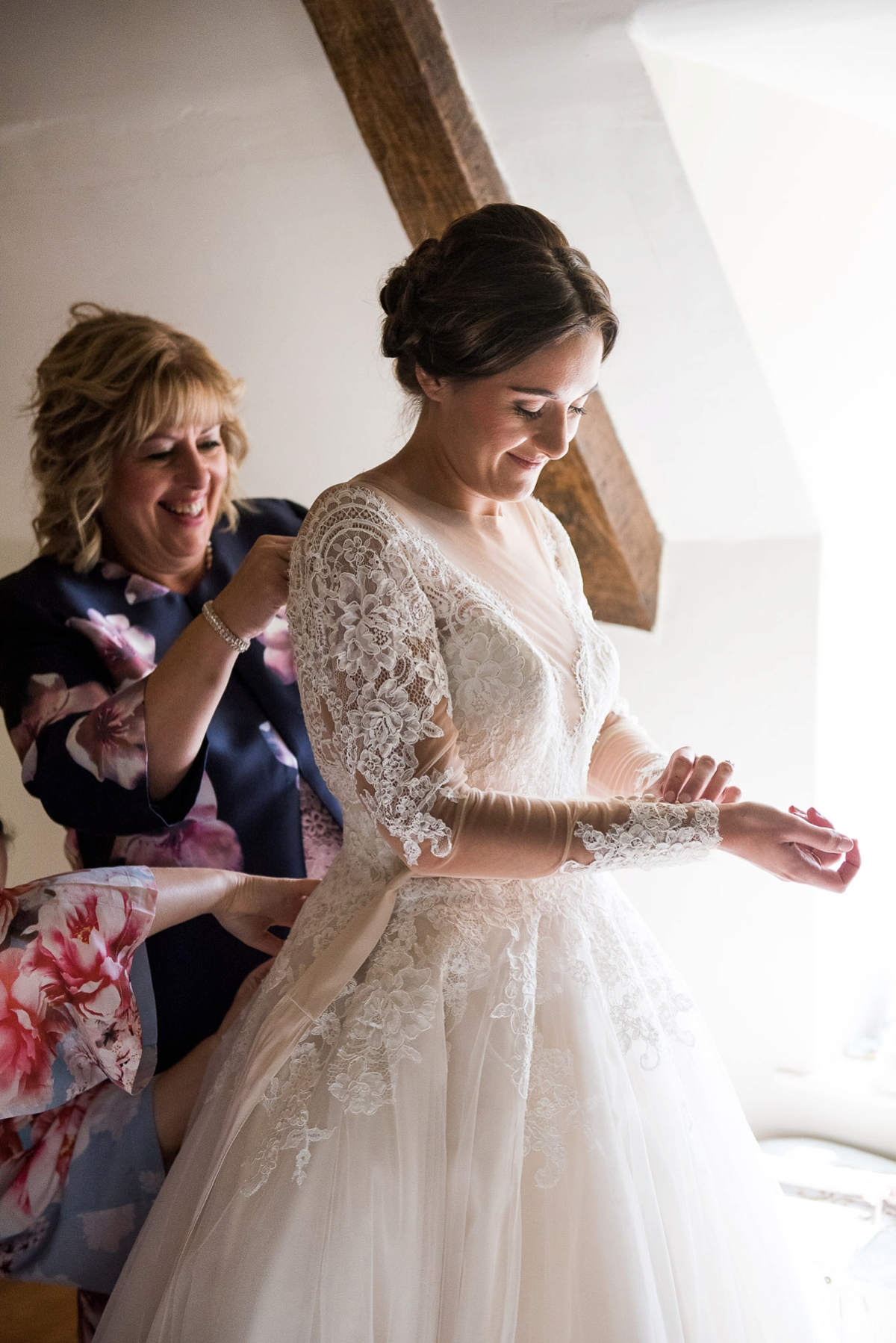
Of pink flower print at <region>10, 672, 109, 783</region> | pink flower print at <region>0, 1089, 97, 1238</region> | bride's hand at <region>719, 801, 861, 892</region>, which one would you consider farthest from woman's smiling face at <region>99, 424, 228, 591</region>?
bride's hand at <region>719, 801, 861, 892</region>

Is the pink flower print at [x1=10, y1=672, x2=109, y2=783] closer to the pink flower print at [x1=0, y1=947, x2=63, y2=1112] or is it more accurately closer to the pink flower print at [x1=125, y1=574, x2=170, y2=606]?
the pink flower print at [x1=125, y1=574, x2=170, y2=606]

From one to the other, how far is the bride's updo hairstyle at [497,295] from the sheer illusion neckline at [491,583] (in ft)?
0.52

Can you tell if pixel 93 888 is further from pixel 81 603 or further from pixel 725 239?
pixel 725 239

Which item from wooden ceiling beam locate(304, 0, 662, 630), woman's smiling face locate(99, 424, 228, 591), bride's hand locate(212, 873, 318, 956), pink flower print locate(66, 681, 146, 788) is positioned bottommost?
bride's hand locate(212, 873, 318, 956)

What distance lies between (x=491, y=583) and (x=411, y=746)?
295mm

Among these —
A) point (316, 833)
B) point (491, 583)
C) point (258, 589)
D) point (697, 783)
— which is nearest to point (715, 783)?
point (697, 783)

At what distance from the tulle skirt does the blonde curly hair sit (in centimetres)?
81

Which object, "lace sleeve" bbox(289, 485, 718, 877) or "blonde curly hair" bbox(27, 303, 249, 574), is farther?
"blonde curly hair" bbox(27, 303, 249, 574)

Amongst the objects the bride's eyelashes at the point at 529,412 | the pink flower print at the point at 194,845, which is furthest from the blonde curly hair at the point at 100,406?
the bride's eyelashes at the point at 529,412

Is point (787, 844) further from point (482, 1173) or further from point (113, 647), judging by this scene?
point (113, 647)

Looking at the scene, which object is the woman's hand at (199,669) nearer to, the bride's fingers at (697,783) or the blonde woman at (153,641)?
the blonde woman at (153,641)

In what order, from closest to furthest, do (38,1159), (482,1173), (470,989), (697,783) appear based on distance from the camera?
(482,1173) < (470,989) < (697,783) < (38,1159)

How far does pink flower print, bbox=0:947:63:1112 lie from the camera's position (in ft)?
4.31

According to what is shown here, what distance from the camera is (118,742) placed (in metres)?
1.52
